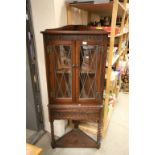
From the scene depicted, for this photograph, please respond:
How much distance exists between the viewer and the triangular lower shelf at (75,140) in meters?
1.98

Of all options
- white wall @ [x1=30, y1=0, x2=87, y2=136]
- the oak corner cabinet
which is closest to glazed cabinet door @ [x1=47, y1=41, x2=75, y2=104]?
the oak corner cabinet

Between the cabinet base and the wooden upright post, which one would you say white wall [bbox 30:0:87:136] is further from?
the cabinet base

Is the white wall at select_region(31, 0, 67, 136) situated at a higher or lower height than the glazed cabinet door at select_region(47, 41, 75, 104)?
higher

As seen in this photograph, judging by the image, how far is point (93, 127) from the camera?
7.44ft

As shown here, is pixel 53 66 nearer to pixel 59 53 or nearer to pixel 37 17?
pixel 59 53

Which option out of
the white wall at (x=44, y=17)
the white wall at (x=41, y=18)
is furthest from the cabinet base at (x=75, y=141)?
the white wall at (x=41, y=18)

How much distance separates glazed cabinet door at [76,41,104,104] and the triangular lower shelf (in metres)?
0.58

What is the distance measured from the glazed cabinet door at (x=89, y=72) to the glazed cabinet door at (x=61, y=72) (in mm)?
64

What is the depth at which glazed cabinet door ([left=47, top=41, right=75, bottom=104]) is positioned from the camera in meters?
1.56
